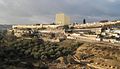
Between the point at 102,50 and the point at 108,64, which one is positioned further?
the point at 102,50

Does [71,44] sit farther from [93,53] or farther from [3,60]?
[3,60]

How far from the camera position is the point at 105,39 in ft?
221

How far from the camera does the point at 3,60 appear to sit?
164 feet

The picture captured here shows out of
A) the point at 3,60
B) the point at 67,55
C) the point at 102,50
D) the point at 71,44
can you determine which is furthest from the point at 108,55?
the point at 3,60

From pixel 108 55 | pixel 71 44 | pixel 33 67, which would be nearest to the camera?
pixel 33 67

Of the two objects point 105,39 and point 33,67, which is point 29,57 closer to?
point 33,67

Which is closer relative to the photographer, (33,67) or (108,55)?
(33,67)

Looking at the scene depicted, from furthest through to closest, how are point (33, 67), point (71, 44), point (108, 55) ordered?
point (71, 44) → point (108, 55) → point (33, 67)

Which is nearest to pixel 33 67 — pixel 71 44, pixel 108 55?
pixel 108 55

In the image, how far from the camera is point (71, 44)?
64312 mm

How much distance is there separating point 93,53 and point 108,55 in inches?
121

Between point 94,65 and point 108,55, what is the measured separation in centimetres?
440

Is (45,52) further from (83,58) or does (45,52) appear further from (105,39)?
(105,39)

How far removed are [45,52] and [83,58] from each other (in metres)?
6.95
